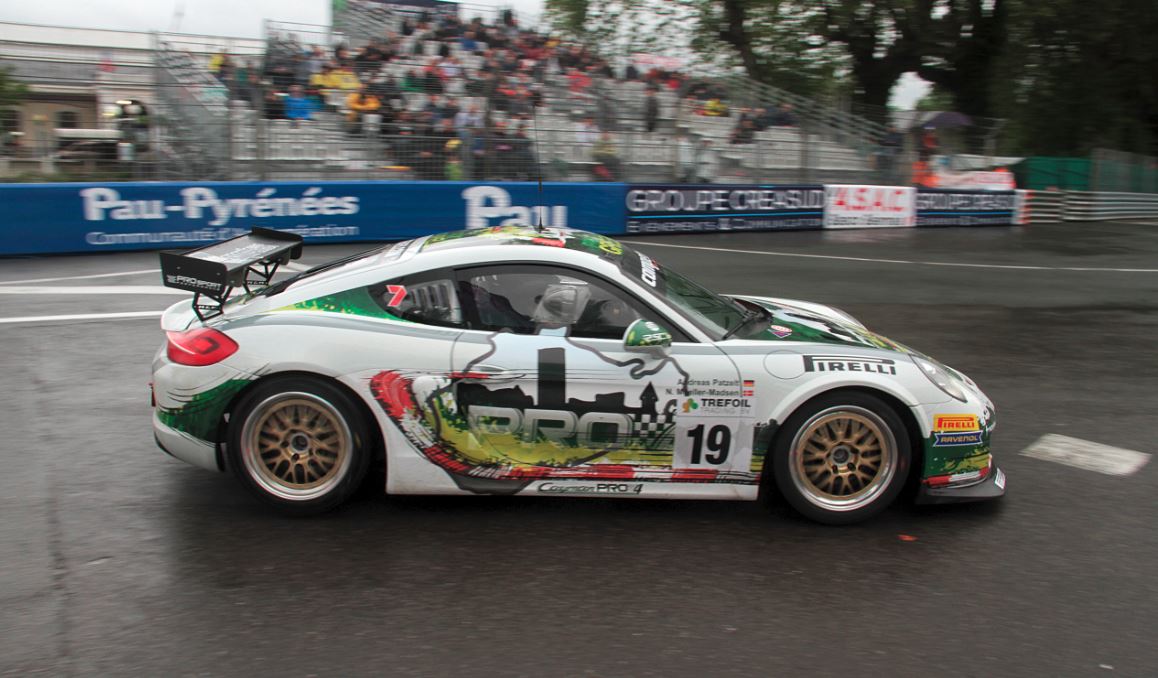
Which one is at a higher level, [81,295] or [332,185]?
[332,185]

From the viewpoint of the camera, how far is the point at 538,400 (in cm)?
421

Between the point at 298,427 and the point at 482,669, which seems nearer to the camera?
the point at 482,669

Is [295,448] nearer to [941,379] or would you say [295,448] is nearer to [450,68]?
[941,379]

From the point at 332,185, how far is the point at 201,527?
11.1 m

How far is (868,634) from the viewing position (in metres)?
3.45

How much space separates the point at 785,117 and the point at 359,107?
1065cm

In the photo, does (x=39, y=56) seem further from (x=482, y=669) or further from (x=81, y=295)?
(x=482, y=669)

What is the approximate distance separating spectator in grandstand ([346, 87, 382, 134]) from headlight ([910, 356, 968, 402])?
12.8 m


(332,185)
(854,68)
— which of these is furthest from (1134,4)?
(332,185)

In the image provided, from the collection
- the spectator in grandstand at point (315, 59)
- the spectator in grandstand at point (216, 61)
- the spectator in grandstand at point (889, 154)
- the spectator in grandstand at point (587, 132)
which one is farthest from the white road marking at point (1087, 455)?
the spectator in grandstand at point (889, 154)

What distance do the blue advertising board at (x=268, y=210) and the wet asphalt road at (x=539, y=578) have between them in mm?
7286

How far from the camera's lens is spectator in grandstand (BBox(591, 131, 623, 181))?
1803 cm

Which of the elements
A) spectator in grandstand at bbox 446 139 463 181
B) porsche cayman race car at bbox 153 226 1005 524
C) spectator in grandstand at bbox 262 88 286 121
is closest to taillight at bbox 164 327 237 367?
porsche cayman race car at bbox 153 226 1005 524

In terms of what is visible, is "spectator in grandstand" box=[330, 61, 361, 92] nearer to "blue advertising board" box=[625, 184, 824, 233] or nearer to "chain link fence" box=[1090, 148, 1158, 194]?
"blue advertising board" box=[625, 184, 824, 233]
